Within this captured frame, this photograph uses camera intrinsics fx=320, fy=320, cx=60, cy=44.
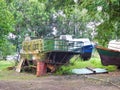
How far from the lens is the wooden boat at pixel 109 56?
65.9 feet

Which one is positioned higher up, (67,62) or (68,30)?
(68,30)

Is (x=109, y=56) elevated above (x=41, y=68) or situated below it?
above

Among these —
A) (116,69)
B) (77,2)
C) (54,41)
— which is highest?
(77,2)

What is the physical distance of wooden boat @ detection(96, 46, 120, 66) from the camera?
20094mm

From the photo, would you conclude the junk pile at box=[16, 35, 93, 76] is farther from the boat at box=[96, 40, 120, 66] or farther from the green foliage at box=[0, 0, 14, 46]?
the green foliage at box=[0, 0, 14, 46]

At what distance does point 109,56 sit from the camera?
2061 cm

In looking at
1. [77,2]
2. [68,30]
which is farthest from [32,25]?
[77,2]

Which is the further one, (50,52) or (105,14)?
(50,52)

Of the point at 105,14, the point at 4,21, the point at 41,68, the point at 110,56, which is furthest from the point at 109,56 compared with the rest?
the point at 105,14

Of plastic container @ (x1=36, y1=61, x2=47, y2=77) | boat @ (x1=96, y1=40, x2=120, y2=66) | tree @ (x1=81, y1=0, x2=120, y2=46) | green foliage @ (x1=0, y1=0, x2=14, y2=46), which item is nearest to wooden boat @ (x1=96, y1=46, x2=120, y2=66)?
boat @ (x1=96, y1=40, x2=120, y2=66)

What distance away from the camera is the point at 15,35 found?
123 ft

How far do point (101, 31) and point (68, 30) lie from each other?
27485 mm

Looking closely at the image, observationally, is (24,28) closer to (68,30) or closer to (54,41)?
(68,30)

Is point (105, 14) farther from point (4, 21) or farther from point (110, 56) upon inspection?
point (4, 21)
